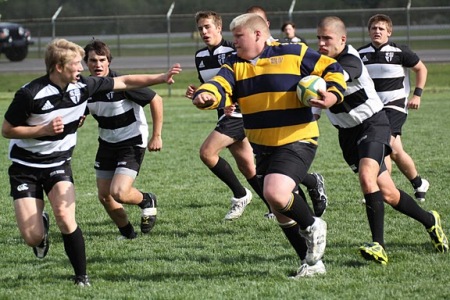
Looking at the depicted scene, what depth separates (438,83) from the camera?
2458 centimetres

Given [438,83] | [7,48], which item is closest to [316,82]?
[438,83]

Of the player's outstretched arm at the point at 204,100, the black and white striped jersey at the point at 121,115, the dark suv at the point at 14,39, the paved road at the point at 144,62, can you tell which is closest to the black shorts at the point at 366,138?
the player's outstretched arm at the point at 204,100

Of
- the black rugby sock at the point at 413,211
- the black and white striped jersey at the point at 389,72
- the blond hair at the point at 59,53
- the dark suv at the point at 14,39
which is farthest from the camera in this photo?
the dark suv at the point at 14,39

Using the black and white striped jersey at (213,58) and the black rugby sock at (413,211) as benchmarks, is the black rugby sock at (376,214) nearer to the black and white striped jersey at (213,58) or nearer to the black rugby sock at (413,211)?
the black rugby sock at (413,211)

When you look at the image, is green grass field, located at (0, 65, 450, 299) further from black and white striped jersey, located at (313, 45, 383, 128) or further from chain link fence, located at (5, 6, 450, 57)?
chain link fence, located at (5, 6, 450, 57)

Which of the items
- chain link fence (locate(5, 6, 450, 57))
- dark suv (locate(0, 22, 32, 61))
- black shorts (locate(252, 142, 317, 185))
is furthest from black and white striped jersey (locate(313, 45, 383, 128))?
dark suv (locate(0, 22, 32, 61))

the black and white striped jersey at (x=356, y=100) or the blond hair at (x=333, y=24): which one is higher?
the blond hair at (x=333, y=24)

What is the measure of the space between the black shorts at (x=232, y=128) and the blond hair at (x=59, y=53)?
2.68 meters

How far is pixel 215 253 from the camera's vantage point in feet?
21.5

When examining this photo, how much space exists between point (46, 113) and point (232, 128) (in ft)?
9.06

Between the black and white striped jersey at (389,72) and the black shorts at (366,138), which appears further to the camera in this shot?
the black and white striped jersey at (389,72)

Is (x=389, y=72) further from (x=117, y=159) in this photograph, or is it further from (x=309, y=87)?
(x=309, y=87)

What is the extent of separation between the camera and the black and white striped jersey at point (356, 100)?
632 cm

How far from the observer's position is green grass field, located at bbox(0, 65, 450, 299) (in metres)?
5.42
